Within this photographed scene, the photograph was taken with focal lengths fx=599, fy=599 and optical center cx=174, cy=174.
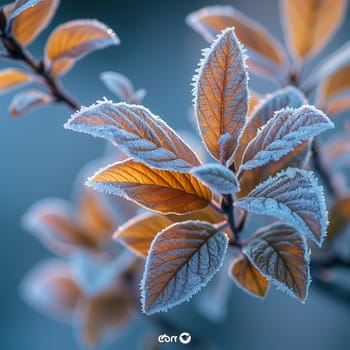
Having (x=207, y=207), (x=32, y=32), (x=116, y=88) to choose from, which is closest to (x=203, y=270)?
(x=207, y=207)

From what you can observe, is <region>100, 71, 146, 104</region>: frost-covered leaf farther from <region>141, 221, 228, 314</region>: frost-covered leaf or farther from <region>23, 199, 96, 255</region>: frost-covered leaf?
<region>23, 199, 96, 255</region>: frost-covered leaf

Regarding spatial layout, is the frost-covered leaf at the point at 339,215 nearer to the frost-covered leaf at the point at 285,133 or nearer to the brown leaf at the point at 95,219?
the frost-covered leaf at the point at 285,133

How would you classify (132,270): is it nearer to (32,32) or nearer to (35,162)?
(32,32)

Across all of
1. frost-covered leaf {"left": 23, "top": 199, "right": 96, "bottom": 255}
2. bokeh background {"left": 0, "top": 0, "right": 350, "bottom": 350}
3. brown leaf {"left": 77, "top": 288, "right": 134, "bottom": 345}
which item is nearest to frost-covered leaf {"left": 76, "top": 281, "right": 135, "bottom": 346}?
brown leaf {"left": 77, "top": 288, "right": 134, "bottom": 345}

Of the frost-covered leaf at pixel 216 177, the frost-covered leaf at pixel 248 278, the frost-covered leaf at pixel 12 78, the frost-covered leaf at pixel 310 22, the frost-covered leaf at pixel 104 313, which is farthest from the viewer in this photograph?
the frost-covered leaf at pixel 104 313

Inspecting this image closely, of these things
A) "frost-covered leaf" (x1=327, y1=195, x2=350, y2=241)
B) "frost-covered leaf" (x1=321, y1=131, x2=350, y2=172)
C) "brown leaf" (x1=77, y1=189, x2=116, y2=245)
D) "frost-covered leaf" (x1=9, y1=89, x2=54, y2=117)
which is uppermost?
"frost-covered leaf" (x1=9, y1=89, x2=54, y2=117)

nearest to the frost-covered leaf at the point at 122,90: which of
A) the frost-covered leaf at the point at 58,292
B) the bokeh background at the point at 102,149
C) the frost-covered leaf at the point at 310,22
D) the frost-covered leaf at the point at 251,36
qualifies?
the frost-covered leaf at the point at 251,36
